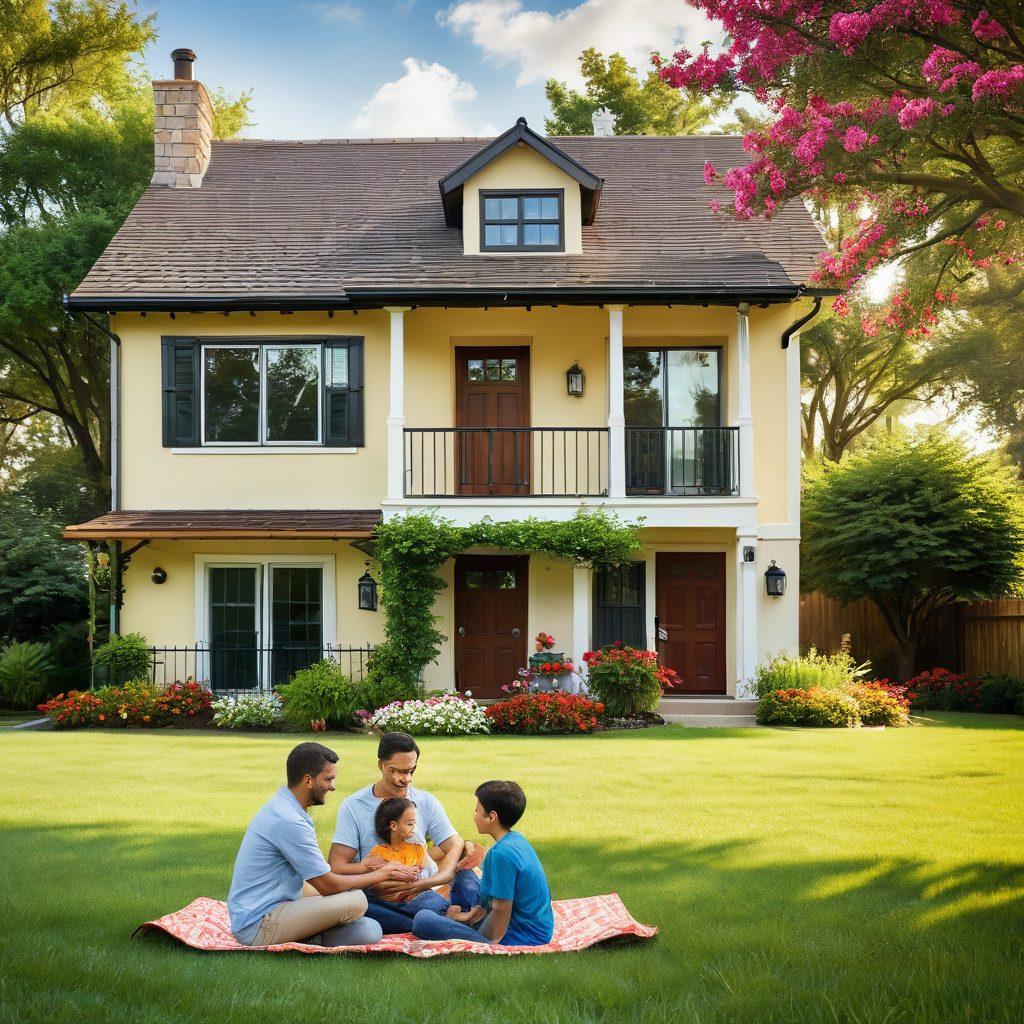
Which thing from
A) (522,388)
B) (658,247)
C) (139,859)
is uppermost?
(658,247)

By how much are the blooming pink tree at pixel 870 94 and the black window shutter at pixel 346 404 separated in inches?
328

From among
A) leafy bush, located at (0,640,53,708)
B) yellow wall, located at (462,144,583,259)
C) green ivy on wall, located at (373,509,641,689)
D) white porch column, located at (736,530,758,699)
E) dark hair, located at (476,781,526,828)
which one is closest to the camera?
dark hair, located at (476,781,526,828)

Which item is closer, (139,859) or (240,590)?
(139,859)

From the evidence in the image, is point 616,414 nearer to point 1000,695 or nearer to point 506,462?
point 506,462

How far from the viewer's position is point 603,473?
16.3 meters

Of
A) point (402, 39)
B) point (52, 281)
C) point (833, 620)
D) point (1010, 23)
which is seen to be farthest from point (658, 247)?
point (52, 281)

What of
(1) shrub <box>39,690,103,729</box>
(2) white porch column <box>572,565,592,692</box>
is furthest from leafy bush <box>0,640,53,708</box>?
(2) white porch column <box>572,565,592,692</box>

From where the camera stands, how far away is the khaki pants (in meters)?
5.28

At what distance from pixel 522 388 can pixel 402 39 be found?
207 inches

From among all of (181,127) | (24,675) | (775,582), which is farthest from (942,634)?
(181,127)

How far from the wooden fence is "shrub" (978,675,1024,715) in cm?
103

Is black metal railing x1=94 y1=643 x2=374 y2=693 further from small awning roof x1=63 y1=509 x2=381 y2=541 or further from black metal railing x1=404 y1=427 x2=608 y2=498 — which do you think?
black metal railing x1=404 y1=427 x2=608 y2=498

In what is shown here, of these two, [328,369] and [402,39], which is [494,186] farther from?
[328,369]

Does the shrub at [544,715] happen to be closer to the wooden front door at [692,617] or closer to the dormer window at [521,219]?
the wooden front door at [692,617]
